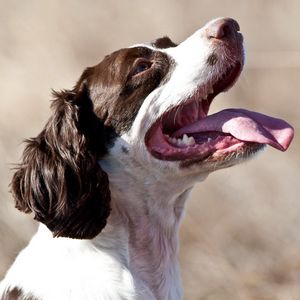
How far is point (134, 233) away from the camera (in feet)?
13.4

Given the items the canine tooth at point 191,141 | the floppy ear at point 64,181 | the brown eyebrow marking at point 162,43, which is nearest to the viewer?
the floppy ear at point 64,181

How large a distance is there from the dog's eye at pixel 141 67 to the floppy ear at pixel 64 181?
0.94 feet

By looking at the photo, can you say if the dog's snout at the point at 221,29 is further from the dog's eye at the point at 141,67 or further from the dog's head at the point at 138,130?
the dog's eye at the point at 141,67

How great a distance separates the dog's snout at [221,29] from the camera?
4.02 metres

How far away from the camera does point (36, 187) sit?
3918 millimetres

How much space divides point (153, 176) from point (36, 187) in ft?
1.50

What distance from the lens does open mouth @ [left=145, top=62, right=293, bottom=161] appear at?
397 centimetres

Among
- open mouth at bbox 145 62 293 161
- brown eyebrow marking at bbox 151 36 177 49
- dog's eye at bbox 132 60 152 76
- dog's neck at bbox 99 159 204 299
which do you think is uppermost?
dog's eye at bbox 132 60 152 76

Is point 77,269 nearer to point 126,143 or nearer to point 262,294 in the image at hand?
point 126,143

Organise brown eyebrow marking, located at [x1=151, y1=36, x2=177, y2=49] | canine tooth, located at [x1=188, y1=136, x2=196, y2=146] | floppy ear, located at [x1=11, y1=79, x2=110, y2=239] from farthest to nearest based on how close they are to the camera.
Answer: brown eyebrow marking, located at [x1=151, y1=36, x2=177, y2=49], canine tooth, located at [x1=188, y1=136, x2=196, y2=146], floppy ear, located at [x1=11, y1=79, x2=110, y2=239]

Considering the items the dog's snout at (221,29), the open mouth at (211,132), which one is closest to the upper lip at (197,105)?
the open mouth at (211,132)

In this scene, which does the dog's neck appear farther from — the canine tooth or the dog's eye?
the dog's eye

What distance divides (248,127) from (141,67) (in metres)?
0.49

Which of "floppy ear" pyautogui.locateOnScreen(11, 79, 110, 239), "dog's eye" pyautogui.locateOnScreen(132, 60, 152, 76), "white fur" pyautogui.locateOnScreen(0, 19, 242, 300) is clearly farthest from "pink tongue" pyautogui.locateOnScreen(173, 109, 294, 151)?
"floppy ear" pyautogui.locateOnScreen(11, 79, 110, 239)
